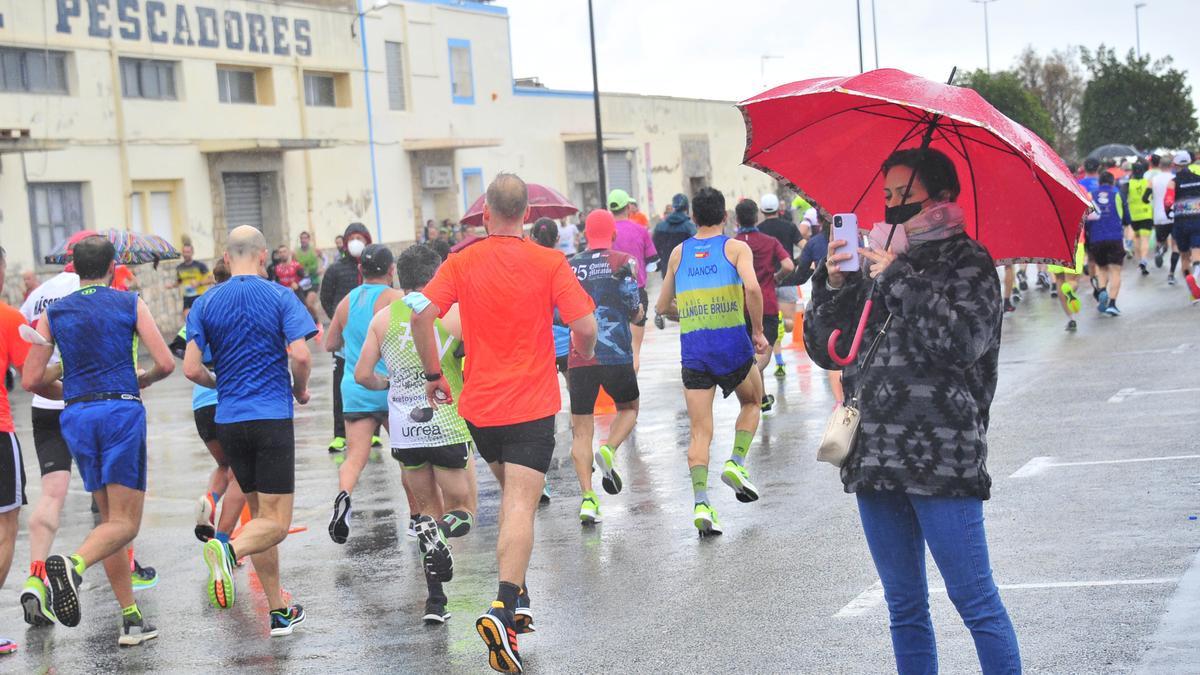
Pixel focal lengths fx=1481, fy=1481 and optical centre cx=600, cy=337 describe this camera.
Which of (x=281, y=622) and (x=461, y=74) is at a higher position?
(x=461, y=74)

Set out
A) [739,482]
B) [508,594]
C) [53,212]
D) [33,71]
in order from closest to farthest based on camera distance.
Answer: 1. [508,594]
2. [739,482]
3. [33,71]
4. [53,212]

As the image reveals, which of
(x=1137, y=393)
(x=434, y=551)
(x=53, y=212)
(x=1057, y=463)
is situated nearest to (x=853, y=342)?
(x=434, y=551)

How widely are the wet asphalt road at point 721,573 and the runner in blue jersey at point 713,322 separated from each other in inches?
20.0

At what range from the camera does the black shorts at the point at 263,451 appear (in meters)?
6.73

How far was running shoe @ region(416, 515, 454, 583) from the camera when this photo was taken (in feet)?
21.3

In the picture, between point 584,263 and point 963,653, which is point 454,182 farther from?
point 963,653

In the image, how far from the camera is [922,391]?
424 centimetres

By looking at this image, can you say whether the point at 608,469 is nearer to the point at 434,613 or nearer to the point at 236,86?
the point at 434,613

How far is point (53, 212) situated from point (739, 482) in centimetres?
2186

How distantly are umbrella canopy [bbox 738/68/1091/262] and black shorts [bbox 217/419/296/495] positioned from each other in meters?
2.66

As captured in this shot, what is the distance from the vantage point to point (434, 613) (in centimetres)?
671

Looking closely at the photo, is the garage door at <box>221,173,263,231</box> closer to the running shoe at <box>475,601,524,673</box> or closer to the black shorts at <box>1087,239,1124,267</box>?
the black shorts at <box>1087,239,1124,267</box>

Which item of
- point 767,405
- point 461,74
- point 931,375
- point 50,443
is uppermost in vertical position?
point 461,74

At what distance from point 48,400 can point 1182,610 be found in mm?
5626
